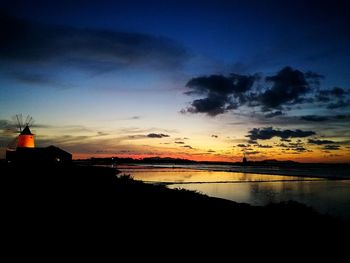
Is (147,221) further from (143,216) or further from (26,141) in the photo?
(26,141)

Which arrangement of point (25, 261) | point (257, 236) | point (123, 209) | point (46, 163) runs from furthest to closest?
point (46, 163)
point (123, 209)
point (257, 236)
point (25, 261)

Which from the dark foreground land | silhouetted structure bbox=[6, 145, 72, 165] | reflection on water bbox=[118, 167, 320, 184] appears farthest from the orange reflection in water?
the dark foreground land

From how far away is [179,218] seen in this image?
1748 centimetres

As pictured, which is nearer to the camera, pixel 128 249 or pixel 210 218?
pixel 128 249

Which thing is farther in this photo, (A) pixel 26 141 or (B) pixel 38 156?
(A) pixel 26 141

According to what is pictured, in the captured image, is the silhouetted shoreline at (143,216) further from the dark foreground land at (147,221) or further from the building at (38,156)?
the building at (38,156)

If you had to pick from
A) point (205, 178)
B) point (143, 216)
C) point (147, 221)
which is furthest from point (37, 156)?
point (147, 221)

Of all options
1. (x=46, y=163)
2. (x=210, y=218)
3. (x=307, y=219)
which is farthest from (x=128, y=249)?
(x=46, y=163)

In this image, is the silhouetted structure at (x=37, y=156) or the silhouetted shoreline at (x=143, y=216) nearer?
the silhouetted shoreline at (x=143, y=216)

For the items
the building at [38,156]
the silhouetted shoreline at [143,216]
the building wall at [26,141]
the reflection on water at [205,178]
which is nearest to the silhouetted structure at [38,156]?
the building at [38,156]

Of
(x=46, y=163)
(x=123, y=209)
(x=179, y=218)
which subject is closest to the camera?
(x=179, y=218)

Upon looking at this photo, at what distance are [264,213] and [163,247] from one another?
10467 millimetres

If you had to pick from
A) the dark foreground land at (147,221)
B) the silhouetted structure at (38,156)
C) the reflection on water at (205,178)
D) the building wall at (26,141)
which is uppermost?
the building wall at (26,141)

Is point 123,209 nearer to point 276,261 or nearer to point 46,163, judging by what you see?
point 276,261
